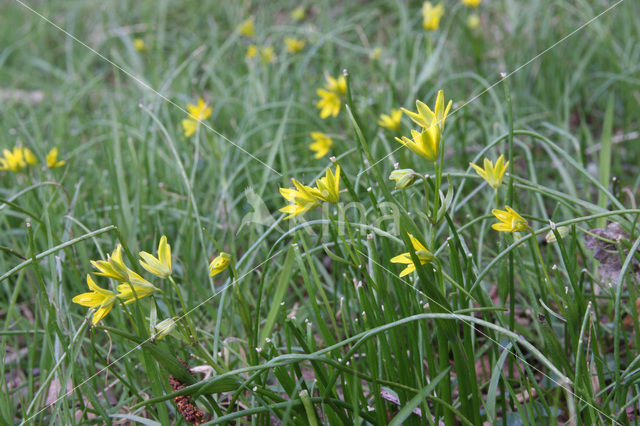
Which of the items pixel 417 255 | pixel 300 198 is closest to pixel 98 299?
pixel 300 198

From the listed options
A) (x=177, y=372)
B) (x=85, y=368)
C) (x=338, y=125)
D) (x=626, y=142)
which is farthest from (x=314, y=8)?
(x=177, y=372)

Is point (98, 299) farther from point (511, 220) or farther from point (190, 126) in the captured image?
point (190, 126)

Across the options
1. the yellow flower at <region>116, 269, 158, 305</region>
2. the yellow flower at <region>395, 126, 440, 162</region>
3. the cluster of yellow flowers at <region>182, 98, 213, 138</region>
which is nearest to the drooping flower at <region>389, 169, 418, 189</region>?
the yellow flower at <region>395, 126, 440, 162</region>

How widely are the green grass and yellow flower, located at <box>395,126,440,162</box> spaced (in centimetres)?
4

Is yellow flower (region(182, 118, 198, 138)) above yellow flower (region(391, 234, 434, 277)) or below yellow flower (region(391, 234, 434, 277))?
above

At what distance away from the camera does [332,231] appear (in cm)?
117

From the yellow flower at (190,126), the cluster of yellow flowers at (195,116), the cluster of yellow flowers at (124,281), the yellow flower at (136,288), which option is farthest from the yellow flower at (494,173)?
the yellow flower at (190,126)

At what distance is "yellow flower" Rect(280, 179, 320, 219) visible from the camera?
940 millimetres

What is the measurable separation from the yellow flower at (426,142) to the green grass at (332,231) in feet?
0.12

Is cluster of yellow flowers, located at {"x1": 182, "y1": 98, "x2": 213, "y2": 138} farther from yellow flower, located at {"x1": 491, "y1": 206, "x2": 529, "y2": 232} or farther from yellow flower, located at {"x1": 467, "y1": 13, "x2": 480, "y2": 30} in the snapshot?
yellow flower, located at {"x1": 467, "y1": 13, "x2": 480, "y2": 30}

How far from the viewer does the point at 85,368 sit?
4.43 ft

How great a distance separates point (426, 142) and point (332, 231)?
0.32 m

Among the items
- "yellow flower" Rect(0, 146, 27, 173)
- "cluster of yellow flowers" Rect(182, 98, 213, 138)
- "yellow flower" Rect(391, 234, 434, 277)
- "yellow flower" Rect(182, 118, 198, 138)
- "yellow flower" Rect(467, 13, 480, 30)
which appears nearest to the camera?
"yellow flower" Rect(391, 234, 434, 277)

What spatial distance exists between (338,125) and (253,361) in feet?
5.52
